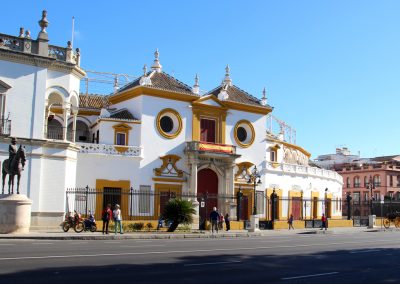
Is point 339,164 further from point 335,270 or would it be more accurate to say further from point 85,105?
point 335,270

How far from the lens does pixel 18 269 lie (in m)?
11.6

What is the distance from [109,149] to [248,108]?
1317cm

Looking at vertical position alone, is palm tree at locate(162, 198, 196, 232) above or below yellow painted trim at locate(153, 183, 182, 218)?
below

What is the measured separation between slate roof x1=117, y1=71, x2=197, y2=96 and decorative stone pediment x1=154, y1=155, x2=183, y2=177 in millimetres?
5167

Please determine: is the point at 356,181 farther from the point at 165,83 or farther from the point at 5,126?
the point at 5,126

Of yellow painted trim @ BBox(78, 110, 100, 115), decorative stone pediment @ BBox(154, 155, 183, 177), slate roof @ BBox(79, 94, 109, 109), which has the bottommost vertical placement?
decorative stone pediment @ BBox(154, 155, 183, 177)

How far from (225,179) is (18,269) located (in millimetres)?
31192

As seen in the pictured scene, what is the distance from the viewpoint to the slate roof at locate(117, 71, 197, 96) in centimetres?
4100

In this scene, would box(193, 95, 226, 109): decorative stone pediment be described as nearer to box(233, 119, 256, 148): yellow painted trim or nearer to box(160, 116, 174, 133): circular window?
box(233, 119, 256, 148): yellow painted trim

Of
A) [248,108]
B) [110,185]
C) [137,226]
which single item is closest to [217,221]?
[137,226]

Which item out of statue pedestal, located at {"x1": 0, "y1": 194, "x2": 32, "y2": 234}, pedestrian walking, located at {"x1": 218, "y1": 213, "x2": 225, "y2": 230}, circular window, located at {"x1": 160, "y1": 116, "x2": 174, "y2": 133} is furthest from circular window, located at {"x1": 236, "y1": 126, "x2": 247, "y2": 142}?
statue pedestal, located at {"x1": 0, "y1": 194, "x2": 32, "y2": 234}

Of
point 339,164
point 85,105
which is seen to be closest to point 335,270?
point 85,105

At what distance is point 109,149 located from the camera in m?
37.2

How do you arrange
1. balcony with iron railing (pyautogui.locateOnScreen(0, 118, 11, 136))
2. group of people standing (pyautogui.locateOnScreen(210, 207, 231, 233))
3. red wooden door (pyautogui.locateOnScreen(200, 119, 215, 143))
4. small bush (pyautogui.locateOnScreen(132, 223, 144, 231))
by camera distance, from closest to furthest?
balcony with iron railing (pyautogui.locateOnScreen(0, 118, 11, 136)) → small bush (pyautogui.locateOnScreen(132, 223, 144, 231)) → group of people standing (pyautogui.locateOnScreen(210, 207, 231, 233)) → red wooden door (pyautogui.locateOnScreen(200, 119, 215, 143))
